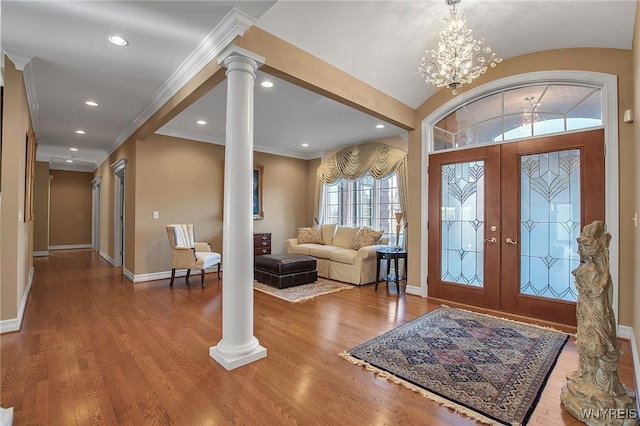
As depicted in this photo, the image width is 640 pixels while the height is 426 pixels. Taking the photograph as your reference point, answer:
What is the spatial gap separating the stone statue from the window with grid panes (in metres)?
4.23

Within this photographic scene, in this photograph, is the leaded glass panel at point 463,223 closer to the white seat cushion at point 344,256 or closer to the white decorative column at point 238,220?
the white seat cushion at point 344,256

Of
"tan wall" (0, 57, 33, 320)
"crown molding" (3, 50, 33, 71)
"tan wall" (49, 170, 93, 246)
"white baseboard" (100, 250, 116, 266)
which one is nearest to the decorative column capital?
"crown molding" (3, 50, 33, 71)

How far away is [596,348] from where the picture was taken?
1.79 meters

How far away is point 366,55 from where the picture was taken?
330cm

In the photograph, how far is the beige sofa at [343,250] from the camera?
526 cm

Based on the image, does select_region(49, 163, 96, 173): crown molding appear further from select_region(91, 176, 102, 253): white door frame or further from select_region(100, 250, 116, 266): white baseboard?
select_region(100, 250, 116, 266): white baseboard

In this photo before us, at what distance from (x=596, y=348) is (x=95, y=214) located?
1181cm

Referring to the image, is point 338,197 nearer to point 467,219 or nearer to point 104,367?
point 467,219

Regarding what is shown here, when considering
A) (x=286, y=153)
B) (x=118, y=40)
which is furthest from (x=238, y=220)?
(x=286, y=153)

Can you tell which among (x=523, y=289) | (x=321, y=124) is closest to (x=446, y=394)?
(x=523, y=289)

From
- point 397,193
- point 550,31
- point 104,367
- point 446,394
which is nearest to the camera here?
point 446,394

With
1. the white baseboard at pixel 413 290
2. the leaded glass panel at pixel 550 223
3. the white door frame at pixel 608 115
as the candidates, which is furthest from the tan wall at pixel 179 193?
the leaded glass panel at pixel 550 223

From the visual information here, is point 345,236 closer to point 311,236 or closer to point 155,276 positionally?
point 311,236

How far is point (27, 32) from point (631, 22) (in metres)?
5.35
